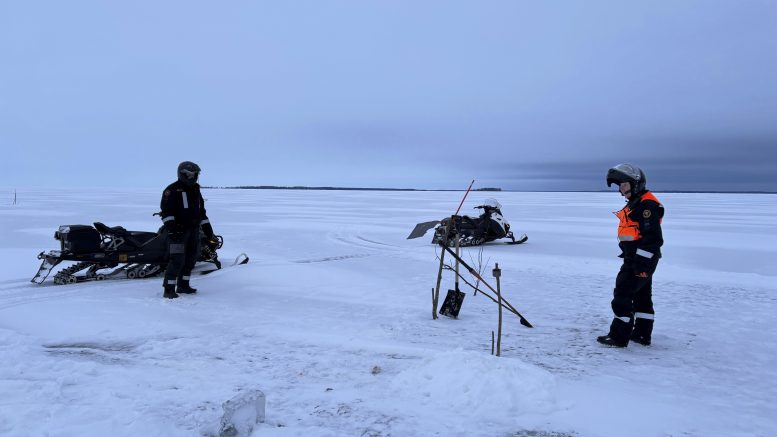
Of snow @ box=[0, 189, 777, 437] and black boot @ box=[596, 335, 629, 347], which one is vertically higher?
black boot @ box=[596, 335, 629, 347]

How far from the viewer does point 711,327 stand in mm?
5305

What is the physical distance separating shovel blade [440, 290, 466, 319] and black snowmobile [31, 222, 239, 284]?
193 inches

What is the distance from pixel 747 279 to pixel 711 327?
3.77m

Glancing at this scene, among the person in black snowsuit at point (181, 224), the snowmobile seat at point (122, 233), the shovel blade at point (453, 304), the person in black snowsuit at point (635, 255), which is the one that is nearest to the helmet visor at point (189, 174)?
the person in black snowsuit at point (181, 224)

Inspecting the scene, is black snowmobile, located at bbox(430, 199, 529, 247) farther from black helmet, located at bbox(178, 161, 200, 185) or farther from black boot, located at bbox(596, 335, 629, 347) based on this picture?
black boot, located at bbox(596, 335, 629, 347)

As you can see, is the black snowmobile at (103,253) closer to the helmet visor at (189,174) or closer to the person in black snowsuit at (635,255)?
the helmet visor at (189,174)

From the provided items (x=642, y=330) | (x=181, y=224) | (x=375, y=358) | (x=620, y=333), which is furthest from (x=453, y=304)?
(x=181, y=224)

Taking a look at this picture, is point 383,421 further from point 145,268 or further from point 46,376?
point 145,268

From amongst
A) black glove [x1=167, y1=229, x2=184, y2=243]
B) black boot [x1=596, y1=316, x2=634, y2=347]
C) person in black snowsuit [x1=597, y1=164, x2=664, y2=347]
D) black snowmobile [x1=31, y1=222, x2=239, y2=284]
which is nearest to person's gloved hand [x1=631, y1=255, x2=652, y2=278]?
person in black snowsuit [x1=597, y1=164, x2=664, y2=347]

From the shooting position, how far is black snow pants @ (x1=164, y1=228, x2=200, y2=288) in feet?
21.2

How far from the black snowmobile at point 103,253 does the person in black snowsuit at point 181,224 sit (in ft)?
4.36

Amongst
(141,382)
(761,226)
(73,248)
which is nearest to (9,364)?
(141,382)

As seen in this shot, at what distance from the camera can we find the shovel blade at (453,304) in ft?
18.4

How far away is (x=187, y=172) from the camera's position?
21.6 ft
